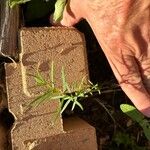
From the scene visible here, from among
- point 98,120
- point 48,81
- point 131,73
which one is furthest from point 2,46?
point 98,120

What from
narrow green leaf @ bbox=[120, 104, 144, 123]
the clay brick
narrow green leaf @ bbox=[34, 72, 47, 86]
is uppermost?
narrow green leaf @ bbox=[34, 72, 47, 86]

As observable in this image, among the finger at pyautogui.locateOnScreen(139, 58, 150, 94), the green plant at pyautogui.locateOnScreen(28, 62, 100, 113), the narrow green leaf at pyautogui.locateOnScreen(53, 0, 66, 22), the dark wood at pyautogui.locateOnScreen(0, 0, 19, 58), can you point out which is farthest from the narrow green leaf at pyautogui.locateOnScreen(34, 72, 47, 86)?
the finger at pyautogui.locateOnScreen(139, 58, 150, 94)

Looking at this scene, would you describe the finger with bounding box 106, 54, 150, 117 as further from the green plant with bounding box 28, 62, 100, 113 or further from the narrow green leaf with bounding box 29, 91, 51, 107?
the narrow green leaf with bounding box 29, 91, 51, 107

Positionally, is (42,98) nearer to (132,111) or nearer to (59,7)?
(59,7)

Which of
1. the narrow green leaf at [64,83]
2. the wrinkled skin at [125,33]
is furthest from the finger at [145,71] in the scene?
the narrow green leaf at [64,83]

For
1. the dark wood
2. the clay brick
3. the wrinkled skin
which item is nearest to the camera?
the wrinkled skin

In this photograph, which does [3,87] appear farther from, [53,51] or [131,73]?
[131,73]

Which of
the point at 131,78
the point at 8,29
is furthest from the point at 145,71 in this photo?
the point at 8,29

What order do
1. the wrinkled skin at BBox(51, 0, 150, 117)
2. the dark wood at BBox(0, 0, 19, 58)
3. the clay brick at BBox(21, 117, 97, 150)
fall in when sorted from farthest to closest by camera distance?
1. the clay brick at BBox(21, 117, 97, 150)
2. the dark wood at BBox(0, 0, 19, 58)
3. the wrinkled skin at BBox(51, 0, 150, 117)
